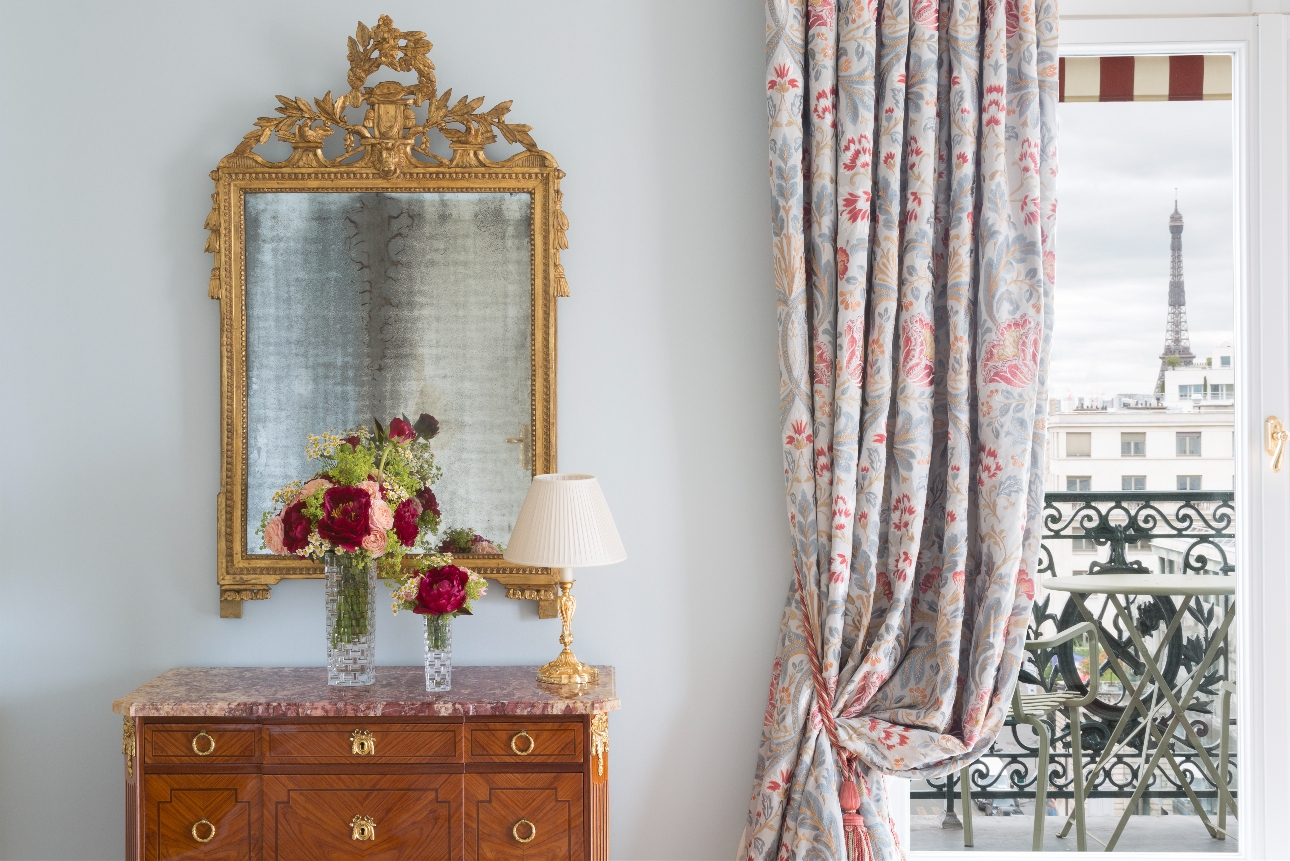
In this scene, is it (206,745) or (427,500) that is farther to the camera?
(427,500)

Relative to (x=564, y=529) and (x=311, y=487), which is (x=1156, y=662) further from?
(x=311, y=487)

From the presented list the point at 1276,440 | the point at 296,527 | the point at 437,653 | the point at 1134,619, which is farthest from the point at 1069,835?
the point at 296,527

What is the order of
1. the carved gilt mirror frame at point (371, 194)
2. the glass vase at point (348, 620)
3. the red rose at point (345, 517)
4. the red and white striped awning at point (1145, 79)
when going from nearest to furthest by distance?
the red rose at point (345, 517)
the glass vase at point (348, 620)
the carved gilt mirror frame at point (371, 194)
the red and white striped awning at point (1145, 79)

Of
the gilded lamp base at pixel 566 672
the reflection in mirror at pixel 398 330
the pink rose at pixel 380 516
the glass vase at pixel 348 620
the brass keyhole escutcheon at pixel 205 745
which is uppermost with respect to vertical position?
the reflection in mirror at pixel 398 330

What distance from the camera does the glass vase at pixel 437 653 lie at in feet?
5.92

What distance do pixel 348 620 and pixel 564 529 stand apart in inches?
21.4

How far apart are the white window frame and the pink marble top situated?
97 centimetres

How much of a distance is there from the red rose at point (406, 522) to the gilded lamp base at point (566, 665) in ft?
1.13

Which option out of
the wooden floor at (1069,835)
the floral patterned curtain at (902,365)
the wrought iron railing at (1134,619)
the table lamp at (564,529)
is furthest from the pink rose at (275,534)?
the wrought iron railing at (1134,619)

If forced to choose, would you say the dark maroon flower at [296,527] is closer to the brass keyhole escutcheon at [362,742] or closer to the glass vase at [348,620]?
the glass vase at [348,620]

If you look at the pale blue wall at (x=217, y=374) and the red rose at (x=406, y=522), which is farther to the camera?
the pale blue wall at (x=217, y=374)

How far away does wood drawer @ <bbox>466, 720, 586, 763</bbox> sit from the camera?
5.73ft

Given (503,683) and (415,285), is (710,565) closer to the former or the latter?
(503,683)

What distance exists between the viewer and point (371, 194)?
6.68 feet
